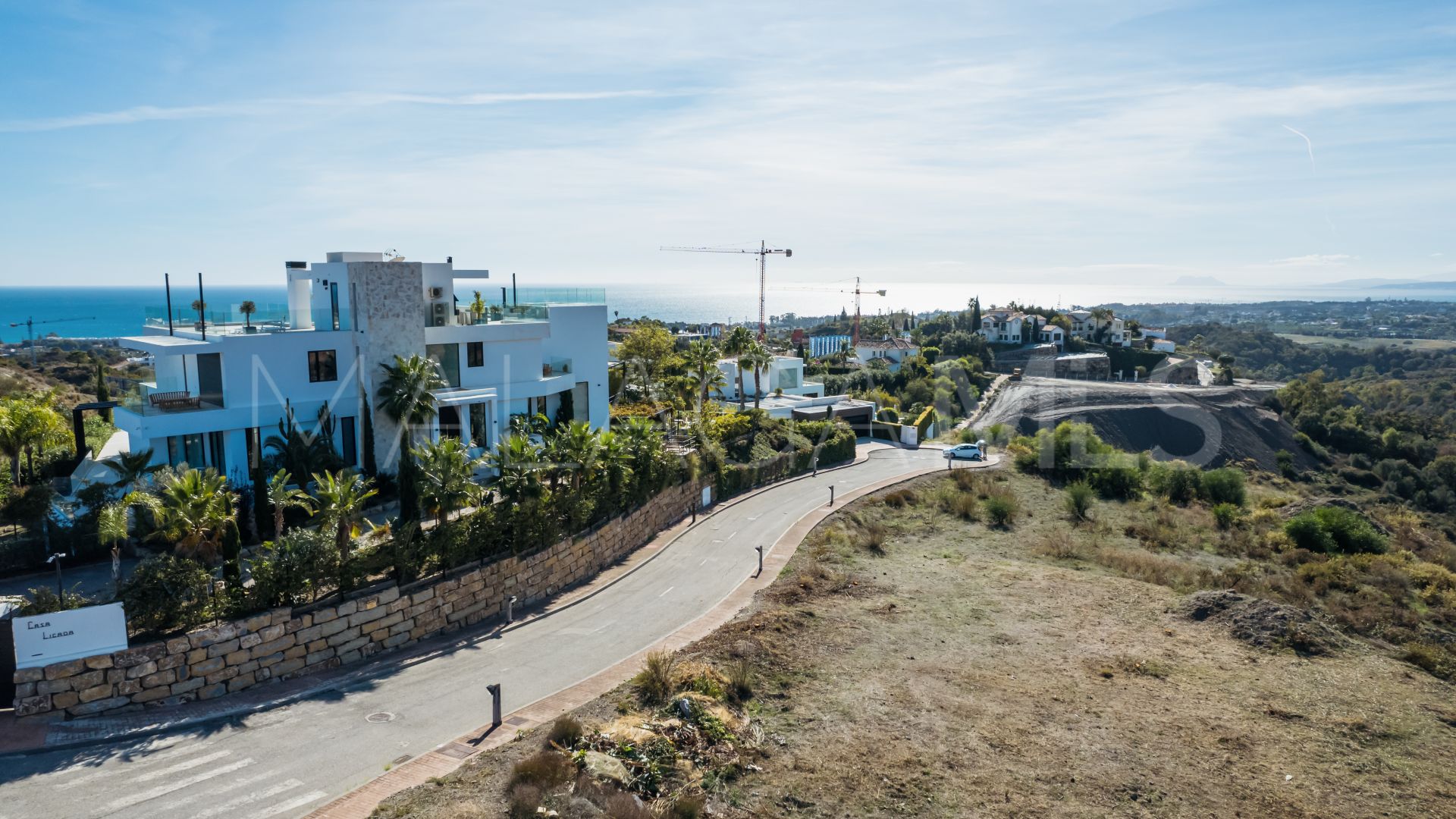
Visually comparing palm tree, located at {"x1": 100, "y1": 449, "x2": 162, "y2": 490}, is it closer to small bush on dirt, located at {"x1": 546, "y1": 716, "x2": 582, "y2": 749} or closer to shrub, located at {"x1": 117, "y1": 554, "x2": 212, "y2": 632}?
shrub, located at {"x1": 117, "y1": 554, "x2": 212, "y2": 632}

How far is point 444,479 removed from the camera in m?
24.3

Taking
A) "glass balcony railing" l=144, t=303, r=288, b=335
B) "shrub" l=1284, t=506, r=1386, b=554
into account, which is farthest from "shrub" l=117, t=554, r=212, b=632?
"shrub" l=1284, t=506, r=1386, b=554

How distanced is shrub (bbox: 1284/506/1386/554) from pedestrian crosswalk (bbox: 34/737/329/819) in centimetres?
4057

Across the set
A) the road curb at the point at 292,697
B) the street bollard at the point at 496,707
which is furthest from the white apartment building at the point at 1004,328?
the street bollard at the point at 496,707

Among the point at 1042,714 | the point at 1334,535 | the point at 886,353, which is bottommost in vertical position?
the point at 1334,535

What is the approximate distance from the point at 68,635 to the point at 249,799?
20.1ft

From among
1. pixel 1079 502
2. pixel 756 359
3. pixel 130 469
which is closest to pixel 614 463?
pixel 130 469

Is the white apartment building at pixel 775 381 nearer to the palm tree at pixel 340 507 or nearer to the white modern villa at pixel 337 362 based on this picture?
the white modern villa at pixel 337 362

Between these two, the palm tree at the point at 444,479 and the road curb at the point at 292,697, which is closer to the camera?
the road curb at the point at 292,697

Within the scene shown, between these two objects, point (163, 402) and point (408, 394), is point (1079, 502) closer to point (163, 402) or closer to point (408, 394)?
point (408, 394)

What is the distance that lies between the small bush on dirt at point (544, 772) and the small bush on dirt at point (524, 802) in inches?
10.1

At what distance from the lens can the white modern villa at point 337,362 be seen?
96.5 feet

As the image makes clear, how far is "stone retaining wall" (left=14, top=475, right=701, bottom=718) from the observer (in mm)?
17500

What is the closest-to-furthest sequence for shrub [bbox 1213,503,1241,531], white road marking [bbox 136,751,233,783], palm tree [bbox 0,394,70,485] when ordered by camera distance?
white road marking [bbox 136,751,233,783], palm tree [bbox 0,394,70,485], shrub [bbox 1213,503,1241,531]
